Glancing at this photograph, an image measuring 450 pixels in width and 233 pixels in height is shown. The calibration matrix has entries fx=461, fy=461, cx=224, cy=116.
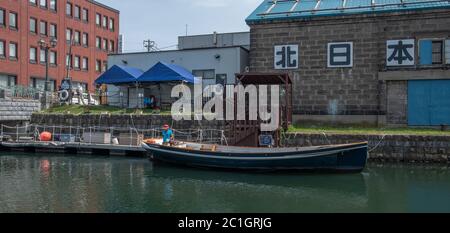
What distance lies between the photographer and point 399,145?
72.4ft

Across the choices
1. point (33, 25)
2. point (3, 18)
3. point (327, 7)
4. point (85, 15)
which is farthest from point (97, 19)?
point (327, 7)

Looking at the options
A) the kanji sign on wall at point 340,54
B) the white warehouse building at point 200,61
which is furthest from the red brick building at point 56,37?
the kanji sign on wall at point 340,54

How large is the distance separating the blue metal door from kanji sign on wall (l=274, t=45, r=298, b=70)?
658 centimetres

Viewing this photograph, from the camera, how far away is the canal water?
13516mm

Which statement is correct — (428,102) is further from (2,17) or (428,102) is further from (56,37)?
(56,37)

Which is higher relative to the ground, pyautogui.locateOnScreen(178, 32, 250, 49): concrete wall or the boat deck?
pyautogui.locateOnScreen(178, 32, 250, 49): concrete wall

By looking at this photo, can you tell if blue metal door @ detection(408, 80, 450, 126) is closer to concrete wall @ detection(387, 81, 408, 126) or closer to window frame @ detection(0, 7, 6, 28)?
concrete wall @ detection(387, 81, 408, 126)

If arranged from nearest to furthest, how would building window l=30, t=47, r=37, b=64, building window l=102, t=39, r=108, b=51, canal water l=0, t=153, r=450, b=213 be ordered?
canal water l=0, t=153, r=450, b=213, building window l=30, t=47, r=37, b=64, building window l=102, t=39, r=108, b=51

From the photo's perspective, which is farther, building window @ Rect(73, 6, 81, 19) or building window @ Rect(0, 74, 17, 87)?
building window @ Rect(73, 6, 81, 19)

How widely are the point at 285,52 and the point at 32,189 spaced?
16918 mm

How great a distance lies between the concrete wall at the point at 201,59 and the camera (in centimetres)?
3061

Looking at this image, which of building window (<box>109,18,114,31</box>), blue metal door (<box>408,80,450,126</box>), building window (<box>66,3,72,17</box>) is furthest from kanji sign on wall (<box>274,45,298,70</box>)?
building window (<box>109,18,114,31</box>)
